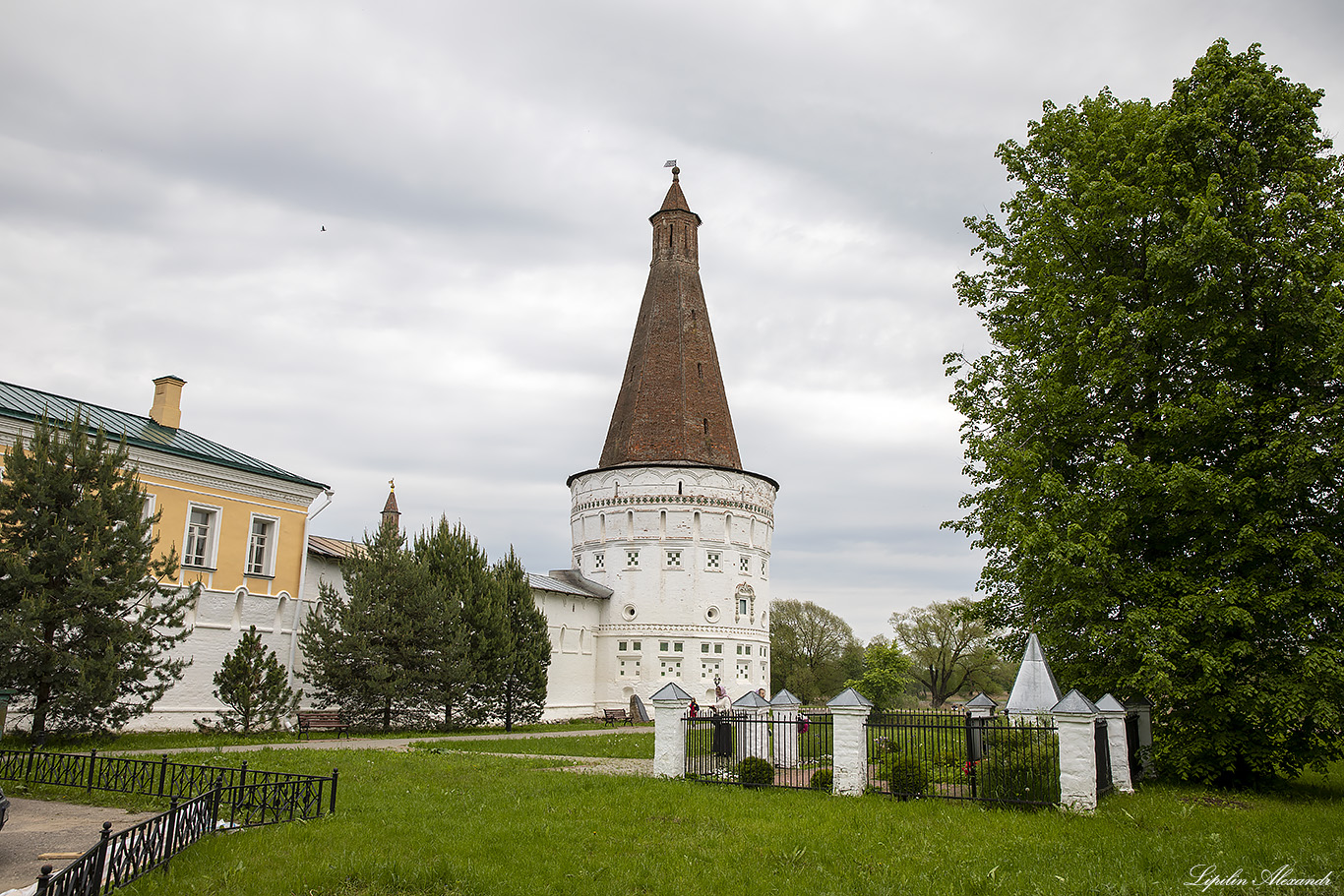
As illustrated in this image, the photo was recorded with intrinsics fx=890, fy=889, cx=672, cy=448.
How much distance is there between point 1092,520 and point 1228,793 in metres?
4.31

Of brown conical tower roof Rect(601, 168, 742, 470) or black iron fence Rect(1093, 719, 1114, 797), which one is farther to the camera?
brown conical tower roof Rect(601, 168, 742, 470)

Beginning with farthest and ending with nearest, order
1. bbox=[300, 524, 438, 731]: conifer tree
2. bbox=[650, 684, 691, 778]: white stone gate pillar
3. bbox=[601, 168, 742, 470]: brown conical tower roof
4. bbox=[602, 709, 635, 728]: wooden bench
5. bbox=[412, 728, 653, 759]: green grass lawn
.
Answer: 1. bbox=[601, 168, 742, 470]: brown conical tower roof
2. bbox=[602, 709, 635, 728]: wooden bench
3. bbox=[300, 524, 438, 731]: conifer tree
4. bbox=[412, 728, 653, 759]: green grass lawn
5. bbox=[650, 684, 691, 778]: white stone gate pillar

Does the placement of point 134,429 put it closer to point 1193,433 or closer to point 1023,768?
point 1023,768

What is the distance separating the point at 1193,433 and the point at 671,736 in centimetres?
953

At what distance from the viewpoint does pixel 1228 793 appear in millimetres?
12938

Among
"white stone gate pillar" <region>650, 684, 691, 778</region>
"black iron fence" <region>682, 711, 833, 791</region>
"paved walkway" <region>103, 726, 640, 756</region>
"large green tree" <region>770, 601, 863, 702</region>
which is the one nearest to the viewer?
"black iron fence" <region>682, 711, 833, 791</region>

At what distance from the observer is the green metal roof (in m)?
19.8

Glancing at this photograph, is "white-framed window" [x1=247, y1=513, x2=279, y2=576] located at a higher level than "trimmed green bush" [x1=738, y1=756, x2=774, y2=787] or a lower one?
higher

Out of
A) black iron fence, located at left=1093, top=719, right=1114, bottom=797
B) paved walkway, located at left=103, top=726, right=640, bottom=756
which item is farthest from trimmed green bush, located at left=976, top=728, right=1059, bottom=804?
paved walkway, located at left=103, top=726, right=640, bottom=756

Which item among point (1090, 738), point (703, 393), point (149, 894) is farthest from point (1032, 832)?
point (703, 393)

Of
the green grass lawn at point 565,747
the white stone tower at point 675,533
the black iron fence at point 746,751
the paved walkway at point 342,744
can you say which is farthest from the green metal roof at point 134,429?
the white stone tower at point 675,533

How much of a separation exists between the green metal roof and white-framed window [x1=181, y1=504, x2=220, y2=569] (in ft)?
4.25

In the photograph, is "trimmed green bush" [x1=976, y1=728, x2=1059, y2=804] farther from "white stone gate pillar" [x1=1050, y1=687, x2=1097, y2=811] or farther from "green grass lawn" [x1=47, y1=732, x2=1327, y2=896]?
"green grass lawn" [x1=47, y1=732, x2=1327, y2=896]

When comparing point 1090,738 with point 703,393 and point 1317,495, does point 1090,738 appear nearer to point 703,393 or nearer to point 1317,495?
point 1317,495
